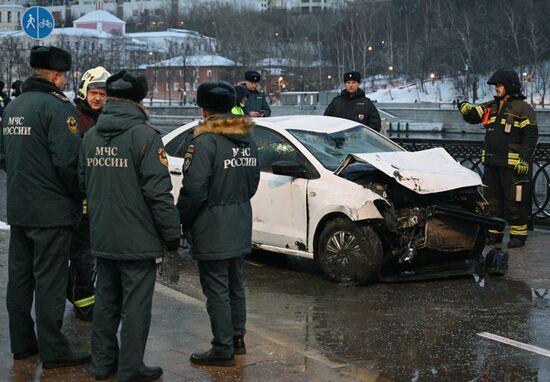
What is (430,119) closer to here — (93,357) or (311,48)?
(311,48)

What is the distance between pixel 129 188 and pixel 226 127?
90 centimetres

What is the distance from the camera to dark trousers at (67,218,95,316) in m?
7.07

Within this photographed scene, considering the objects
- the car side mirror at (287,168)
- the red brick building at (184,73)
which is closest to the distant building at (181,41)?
the red brick building at (184,73)

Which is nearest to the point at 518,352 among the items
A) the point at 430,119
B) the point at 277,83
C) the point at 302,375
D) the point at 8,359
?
the point at 302,375

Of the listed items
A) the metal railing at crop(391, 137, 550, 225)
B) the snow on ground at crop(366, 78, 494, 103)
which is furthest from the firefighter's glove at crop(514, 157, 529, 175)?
the snow on ground at crop(366, 78, 494, 103)

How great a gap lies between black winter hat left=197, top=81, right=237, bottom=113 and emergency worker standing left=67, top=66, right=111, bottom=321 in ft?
4.15

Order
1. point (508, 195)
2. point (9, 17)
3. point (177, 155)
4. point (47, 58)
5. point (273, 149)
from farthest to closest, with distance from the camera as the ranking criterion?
1. point (9, 17)
2. point (508, 195)
3. point (177, 155)
4. point (273, 149)
5. point (47, 58)

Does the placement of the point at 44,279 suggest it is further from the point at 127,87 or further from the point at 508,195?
the point at 508,195

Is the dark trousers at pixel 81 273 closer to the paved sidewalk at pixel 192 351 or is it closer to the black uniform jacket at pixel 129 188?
the paved sidewalk at pixel 192 351

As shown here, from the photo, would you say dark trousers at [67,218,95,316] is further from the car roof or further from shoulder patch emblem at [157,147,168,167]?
the car roof

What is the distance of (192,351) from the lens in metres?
6.34

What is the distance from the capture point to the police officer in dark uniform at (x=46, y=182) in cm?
579

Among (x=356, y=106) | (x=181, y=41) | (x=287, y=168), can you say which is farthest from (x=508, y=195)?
(x=181, y=41)

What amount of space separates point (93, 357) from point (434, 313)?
3329 mm
